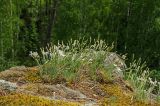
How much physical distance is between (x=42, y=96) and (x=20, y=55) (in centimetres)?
1149

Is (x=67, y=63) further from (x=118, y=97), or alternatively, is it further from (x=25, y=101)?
(x=25, y=101)

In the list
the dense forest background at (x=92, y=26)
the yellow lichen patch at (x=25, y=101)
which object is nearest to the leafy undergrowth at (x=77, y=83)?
the yellow lichen patch at (x=25, y=101)

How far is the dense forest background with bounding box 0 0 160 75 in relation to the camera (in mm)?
16984

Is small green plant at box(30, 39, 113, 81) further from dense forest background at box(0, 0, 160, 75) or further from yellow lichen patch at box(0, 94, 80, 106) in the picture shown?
dense forest background at box(0, 0, 160, 75)

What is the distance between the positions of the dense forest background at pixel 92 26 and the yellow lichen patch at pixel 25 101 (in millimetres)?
10294

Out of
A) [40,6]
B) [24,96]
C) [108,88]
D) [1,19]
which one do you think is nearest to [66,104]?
[24,96]

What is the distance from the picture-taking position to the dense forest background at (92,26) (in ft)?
55.7

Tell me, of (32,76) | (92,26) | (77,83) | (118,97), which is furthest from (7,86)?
(92,26)

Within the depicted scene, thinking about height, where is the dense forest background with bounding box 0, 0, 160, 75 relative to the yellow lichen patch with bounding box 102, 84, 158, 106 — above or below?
below

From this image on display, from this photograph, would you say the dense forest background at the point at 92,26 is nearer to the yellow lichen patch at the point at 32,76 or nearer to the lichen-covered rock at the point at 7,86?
the yellow lichen patch at the point at 32,76

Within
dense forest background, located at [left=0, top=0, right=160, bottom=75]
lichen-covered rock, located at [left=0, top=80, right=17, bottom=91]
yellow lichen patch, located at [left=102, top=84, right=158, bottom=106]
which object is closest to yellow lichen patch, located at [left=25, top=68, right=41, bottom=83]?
lichen-covered rock, located at [left=0, top=80, right=17, bottom=91]

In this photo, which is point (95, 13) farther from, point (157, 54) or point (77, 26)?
point (157, 54)

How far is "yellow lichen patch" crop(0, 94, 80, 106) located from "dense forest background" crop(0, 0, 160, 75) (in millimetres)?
10294

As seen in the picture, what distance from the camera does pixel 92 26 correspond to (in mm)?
17531
